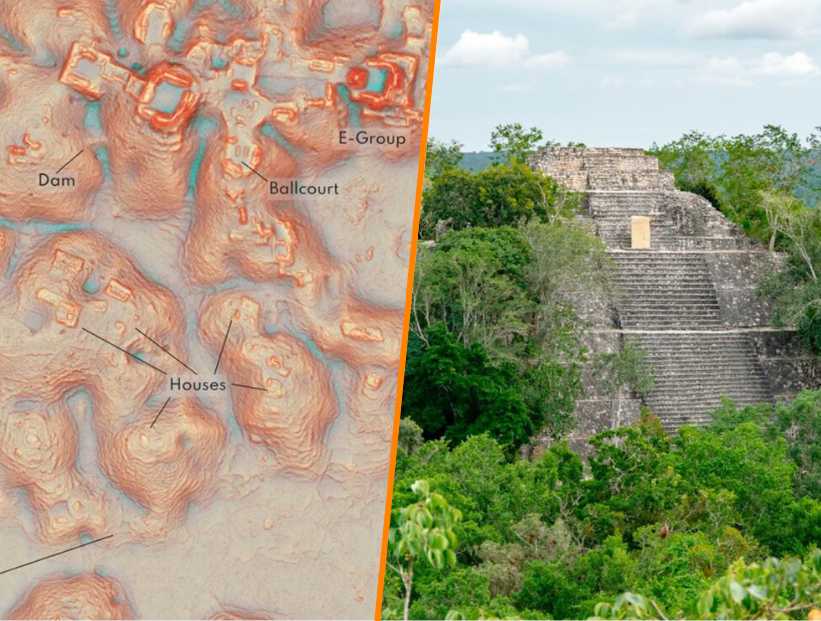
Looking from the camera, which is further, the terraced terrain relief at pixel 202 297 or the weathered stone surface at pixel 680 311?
the weathered stone surface at pixel 680 311

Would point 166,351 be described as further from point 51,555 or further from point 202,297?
point 51,555

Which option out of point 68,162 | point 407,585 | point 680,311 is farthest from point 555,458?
point 68,162

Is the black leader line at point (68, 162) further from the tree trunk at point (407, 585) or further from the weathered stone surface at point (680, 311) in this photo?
the weathered stone surface at point (680, 311)

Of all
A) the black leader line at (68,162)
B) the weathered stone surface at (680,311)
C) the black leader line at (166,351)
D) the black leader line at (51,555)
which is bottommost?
the black leader line at (51,555)

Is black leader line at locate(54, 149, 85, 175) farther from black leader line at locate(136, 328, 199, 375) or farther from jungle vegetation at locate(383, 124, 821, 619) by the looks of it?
jungle vegetation at locate(383, 124, 821, 619)

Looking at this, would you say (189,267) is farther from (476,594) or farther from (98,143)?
(476,594)

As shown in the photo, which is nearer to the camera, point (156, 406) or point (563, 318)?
point (156, 406)

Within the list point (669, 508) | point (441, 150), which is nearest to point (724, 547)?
point (669, 508)

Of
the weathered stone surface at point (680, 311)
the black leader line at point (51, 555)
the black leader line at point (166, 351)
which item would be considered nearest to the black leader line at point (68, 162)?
the black leader line at point (166, 351)
